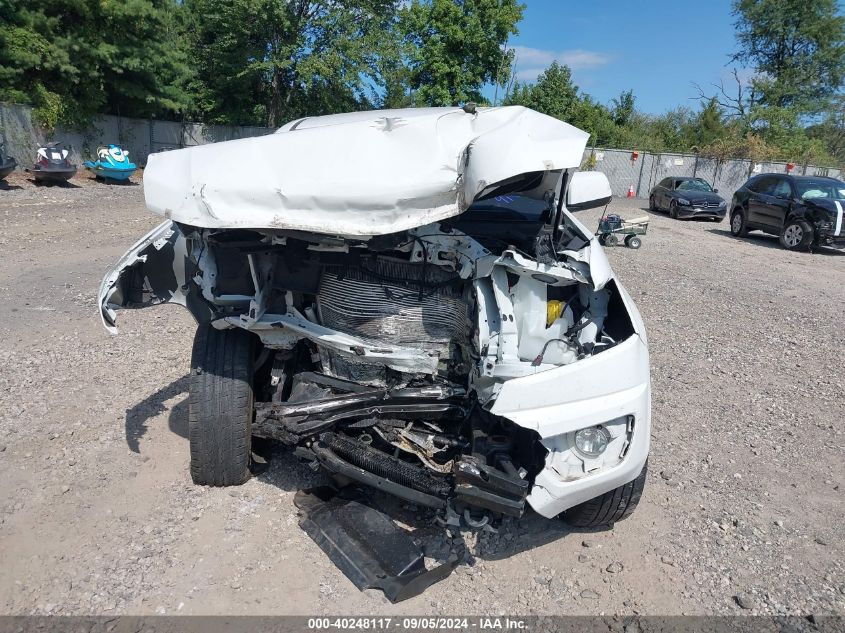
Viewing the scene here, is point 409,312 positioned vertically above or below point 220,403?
above

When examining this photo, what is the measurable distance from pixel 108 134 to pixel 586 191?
22.5 meters

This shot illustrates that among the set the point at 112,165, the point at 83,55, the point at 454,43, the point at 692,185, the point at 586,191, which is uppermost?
the point at 454,43

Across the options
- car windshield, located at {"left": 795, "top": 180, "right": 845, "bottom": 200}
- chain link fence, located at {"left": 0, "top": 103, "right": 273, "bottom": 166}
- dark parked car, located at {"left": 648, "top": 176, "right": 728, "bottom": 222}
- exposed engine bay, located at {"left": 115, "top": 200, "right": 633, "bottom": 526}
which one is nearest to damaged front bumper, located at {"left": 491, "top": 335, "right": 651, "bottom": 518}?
exposed engine bay, located at {"left": 115, "top": 200, "right": 633, "bottom": 526}

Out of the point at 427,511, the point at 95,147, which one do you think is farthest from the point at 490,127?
the point at 95,147

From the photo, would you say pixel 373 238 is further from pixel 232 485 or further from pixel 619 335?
pixel 232 485

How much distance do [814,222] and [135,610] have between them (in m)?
14.2

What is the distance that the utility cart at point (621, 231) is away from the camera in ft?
36.7

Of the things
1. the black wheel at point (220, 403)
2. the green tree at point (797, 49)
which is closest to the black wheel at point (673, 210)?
the black wheel at point (220, 403)

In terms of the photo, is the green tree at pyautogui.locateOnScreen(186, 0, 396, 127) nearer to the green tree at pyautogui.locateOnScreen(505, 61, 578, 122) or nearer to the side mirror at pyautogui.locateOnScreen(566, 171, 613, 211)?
the green tree at pyautogui.locateOnScreen(505, 61, 578, 122)

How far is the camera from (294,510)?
3.07 meters

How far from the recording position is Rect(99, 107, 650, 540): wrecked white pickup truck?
2490 mm

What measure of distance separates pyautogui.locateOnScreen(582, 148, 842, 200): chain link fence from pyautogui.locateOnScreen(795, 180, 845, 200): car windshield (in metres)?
14.4

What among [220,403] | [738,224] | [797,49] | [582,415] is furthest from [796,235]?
[797,49]

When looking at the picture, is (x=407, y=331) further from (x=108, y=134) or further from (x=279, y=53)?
(x=279, y=53)
